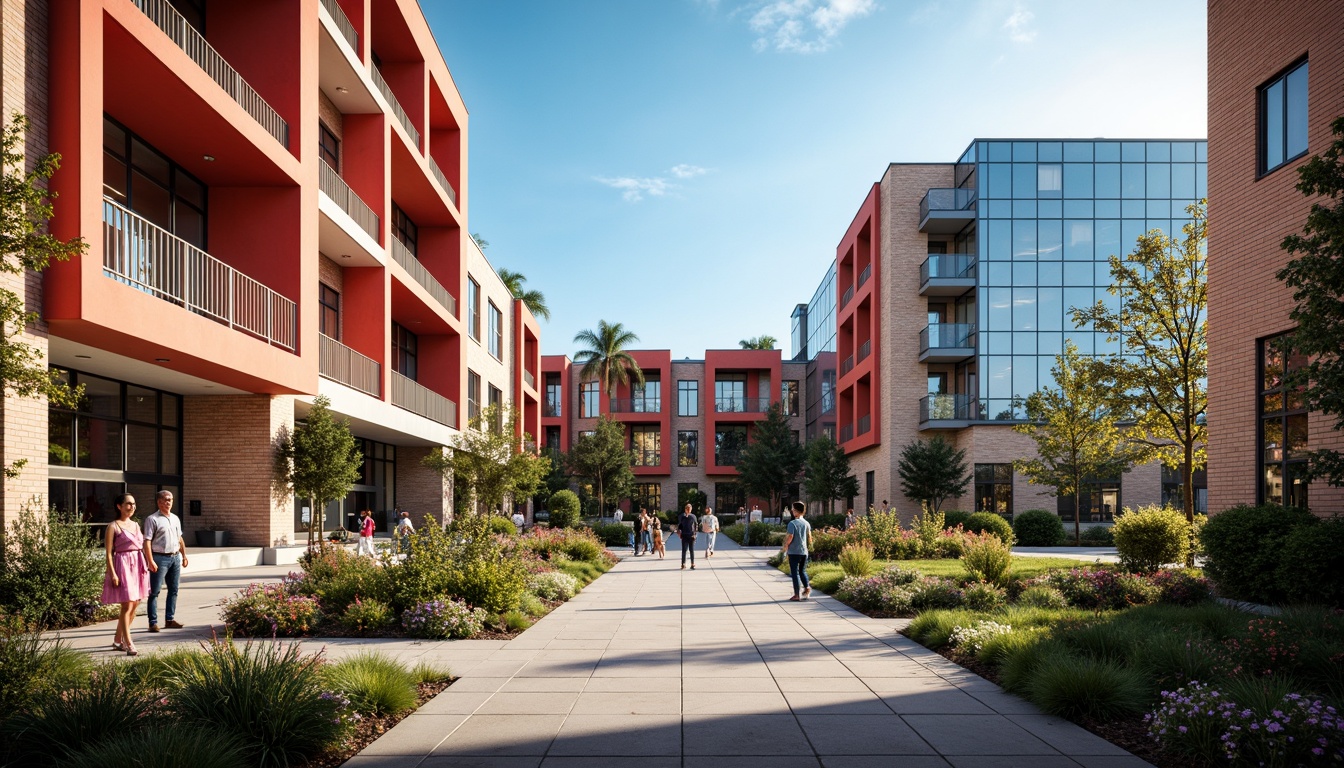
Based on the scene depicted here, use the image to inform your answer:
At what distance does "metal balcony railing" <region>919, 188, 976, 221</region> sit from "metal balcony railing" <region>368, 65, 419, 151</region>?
22.6 metres

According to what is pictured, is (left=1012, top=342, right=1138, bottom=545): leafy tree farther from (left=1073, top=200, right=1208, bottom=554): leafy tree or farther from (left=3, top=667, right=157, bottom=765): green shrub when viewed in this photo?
(left=3, top=667, right=157, bottom=765): green shrub

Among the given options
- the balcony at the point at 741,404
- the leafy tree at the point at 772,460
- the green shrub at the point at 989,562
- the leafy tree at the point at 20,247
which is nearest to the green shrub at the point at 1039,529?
the green shrub at the point at 989,562

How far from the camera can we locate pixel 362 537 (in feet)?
71.6

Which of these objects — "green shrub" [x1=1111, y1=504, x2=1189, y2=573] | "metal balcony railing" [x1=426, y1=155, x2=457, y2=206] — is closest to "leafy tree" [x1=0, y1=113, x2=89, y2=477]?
"green shrub" [x1=1111, y1=504, x2=1189, y2=573]

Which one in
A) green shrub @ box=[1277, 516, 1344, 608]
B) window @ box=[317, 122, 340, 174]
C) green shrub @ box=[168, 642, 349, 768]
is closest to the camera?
green shrub @ box=[168, 642, 349, 768]

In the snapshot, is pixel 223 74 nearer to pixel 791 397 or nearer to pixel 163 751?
pixel 163 751

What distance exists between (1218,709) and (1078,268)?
35.9 metres

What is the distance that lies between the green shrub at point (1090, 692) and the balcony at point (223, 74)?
57.0 ft

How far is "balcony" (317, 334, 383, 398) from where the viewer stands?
2150cm

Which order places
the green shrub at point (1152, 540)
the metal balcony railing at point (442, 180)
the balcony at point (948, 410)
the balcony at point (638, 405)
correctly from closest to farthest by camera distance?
the green shrub at point (1152, 540) → the metal balcony railing at point (442, 180) → the balcony at point (948, 410) → the balcony at point (638, 405)

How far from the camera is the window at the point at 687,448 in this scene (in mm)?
66250

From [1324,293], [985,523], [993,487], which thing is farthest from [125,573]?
[993,487]

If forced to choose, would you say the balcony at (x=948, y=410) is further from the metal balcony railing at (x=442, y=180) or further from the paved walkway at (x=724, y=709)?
the paved walkway at (x=724, y=709)

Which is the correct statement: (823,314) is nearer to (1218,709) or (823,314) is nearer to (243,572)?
(243,572)
